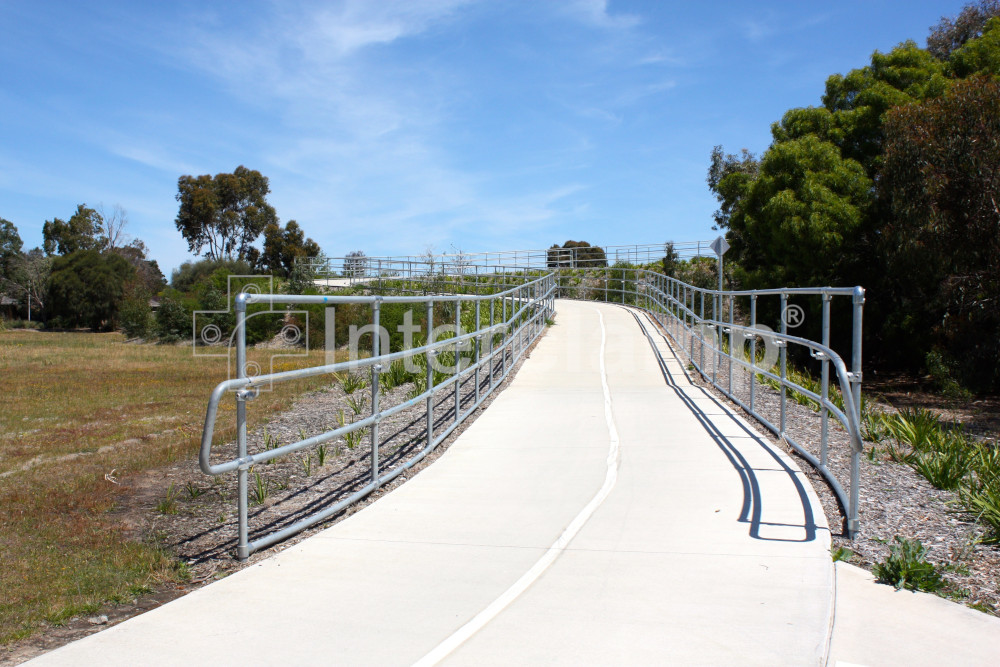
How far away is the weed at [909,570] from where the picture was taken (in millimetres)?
4648

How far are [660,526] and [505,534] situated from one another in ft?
3.77

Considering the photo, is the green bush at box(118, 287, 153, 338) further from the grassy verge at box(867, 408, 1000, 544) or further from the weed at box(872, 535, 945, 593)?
the weed at box(872, 535, 945, 593)

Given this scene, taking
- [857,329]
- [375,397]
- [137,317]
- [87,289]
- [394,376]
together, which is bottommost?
[394,376]

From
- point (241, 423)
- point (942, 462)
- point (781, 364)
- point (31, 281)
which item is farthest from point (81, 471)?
point (31, 281)

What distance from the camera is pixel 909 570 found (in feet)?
15.5

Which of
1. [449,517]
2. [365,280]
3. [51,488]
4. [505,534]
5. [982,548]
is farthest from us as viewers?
[365,280]

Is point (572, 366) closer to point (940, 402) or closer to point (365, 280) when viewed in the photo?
point (940, 402)

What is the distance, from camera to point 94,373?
83.1ft

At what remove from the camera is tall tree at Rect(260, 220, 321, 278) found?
79.9 metres

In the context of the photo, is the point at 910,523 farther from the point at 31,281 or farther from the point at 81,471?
the point at 31,281

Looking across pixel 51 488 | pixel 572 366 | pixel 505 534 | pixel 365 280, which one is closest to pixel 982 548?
pixel 505 534

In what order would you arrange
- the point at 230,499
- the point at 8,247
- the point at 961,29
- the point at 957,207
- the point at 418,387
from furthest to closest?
the point at 8,247 → the point at 961,29 → the point at 957,207 → the point at 418,387 → the point at 230,499

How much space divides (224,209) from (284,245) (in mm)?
7278

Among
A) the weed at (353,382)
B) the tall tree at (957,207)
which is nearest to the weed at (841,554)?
the weed at (353,382)
